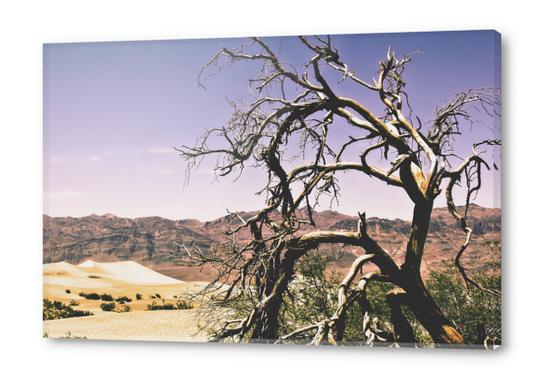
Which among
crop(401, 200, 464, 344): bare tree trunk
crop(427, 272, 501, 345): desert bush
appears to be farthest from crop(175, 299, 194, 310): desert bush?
crop(427, 272, 501, 345): desert bush

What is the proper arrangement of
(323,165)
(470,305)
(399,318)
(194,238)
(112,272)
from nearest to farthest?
(470,305)
(399,318)
(323,165)
(194,238)
(112,272)

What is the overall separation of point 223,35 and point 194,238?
4.59 ft

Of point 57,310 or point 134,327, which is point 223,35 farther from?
point 57,310

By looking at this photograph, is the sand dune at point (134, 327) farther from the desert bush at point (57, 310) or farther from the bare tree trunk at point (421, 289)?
the bare tree trunk at point (421, 289)

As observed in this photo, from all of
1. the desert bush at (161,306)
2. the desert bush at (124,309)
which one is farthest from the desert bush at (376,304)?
the desert bush at (124,309)

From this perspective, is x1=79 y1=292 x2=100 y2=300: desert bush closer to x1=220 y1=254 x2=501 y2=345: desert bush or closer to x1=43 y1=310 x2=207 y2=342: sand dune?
x1=43 y1=310 x2=207 y2=342: sand dune

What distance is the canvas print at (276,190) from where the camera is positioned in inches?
282

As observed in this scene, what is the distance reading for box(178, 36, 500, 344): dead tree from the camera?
7.21 m

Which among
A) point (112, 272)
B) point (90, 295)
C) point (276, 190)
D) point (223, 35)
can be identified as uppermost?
point (223, 35)

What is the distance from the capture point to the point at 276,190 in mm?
7441

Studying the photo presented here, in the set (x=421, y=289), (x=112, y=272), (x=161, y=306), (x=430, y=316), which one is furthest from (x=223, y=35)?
(x=430, y=316)
